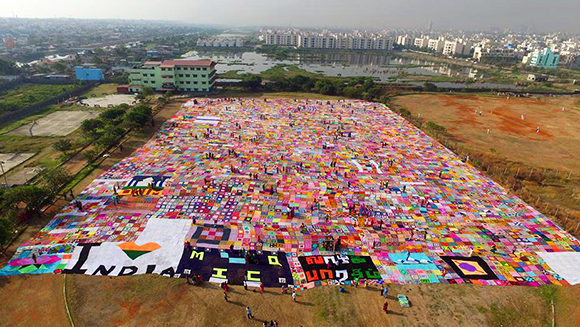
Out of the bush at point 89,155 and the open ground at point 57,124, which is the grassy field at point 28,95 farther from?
the bush at point 89,155

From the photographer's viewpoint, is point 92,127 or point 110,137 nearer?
point 110,137

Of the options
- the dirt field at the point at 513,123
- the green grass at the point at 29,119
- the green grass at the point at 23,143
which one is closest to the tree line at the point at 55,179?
the green grass at the point at 23,143

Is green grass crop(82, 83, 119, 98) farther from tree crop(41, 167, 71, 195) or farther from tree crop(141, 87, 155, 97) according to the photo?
tree crop(41, 167, 71, 195)

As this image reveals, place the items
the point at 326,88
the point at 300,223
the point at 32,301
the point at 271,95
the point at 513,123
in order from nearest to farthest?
the point at 32,301 < the point at 300,223 < the point at 513,123 < the point at 271,95 < the point at 326,88

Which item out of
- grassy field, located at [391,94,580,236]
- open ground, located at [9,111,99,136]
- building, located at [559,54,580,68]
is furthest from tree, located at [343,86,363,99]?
building, located at [559,54,580,68]

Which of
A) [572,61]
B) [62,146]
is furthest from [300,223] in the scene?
[572,61]

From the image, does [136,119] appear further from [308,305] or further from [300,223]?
[308,305]
